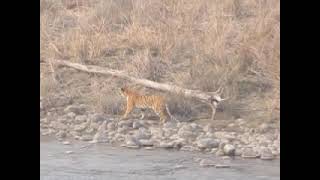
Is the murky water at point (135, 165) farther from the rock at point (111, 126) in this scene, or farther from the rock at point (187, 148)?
the rock at point (111, 126)

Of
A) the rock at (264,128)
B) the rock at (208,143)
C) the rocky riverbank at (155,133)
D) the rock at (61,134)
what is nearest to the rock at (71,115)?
the rocky riverbank at (155,133)

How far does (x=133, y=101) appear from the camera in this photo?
16.1 ft

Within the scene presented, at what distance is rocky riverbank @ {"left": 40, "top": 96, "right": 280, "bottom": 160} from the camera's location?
4734mm

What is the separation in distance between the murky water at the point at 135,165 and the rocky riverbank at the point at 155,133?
0.06 meters

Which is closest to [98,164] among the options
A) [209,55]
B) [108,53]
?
[108,53]

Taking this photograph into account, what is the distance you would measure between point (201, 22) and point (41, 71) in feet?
4.43

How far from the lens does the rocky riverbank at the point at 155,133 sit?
473cm

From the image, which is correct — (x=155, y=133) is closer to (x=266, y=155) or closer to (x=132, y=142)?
(x=132, y=142)

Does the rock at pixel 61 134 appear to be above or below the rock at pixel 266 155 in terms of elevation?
above

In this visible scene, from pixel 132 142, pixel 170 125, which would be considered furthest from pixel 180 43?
pixel 132 142

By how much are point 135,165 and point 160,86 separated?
0.66 m

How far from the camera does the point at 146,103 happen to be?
490cm

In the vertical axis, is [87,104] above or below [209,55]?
below
